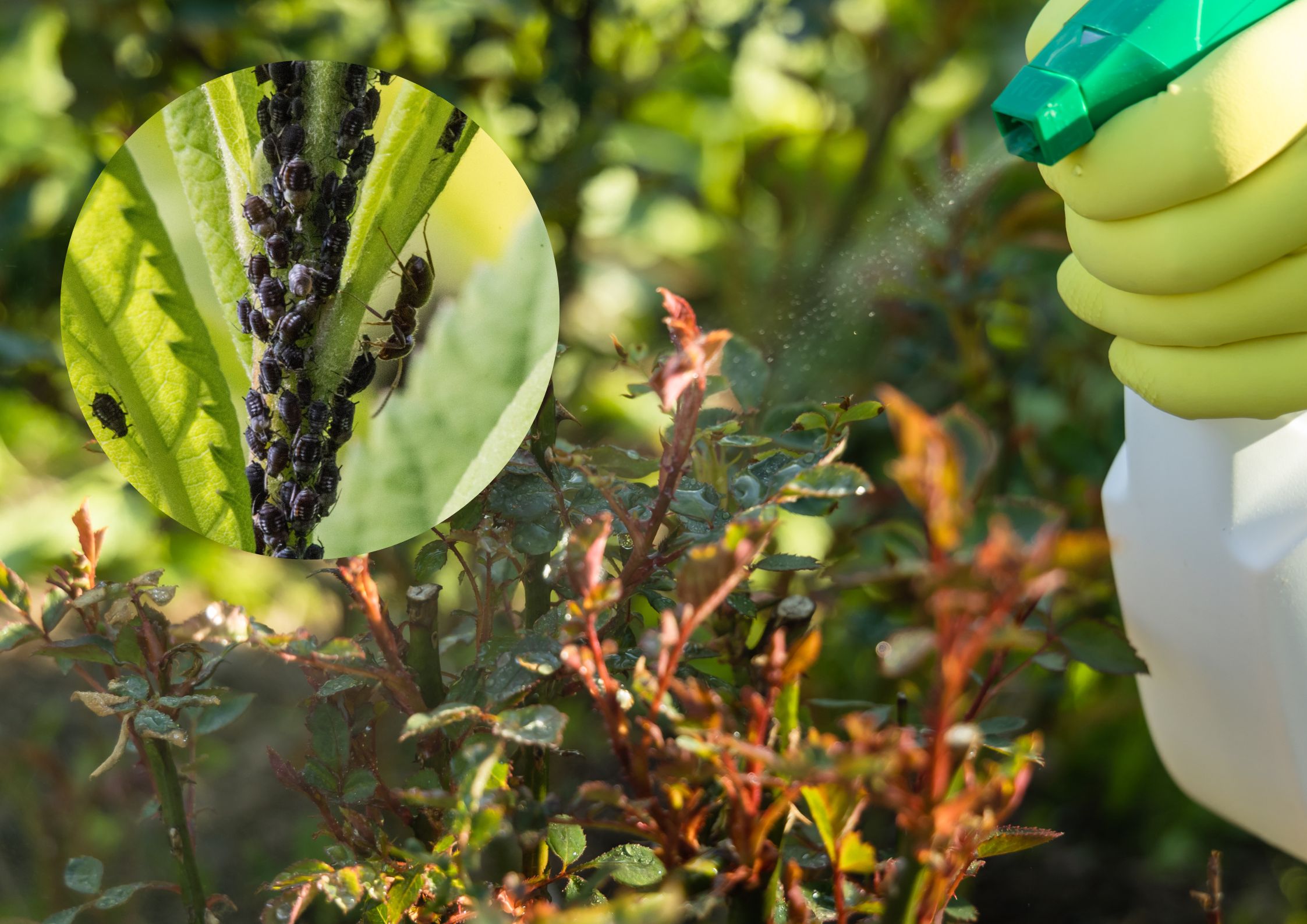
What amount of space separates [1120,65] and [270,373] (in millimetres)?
455

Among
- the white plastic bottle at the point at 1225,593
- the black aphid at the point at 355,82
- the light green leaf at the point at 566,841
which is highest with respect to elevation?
the black aphid at the point at 355,82

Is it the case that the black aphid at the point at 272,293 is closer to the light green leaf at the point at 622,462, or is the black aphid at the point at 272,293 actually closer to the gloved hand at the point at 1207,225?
the light green leaf at the point at 622,462

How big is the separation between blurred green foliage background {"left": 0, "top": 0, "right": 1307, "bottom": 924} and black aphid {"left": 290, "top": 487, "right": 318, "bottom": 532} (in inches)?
12.7

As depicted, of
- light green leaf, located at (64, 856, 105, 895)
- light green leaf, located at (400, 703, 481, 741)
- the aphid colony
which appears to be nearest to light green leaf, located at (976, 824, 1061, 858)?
light green leaf, located at (400, 703, 481, 741)

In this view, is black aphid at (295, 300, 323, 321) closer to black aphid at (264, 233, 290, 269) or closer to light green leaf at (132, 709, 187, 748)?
black aphid at (264, 233, 290, 269)

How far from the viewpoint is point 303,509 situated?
0.59 meters

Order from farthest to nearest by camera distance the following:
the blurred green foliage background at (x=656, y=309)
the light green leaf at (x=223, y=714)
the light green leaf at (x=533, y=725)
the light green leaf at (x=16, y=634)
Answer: the blurred green foliage background at (x=656, y=309)
the light green leaf at (x=223, y=714)
the light green leaf at (x=16, y=634)
the light green leaf at (x=533, y=725)

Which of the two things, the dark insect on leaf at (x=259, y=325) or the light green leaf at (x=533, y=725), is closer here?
the light green leaf at (x=533, y=725)

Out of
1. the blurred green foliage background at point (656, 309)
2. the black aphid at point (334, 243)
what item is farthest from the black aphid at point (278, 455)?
the blurred green foliage background at point (656, 309)

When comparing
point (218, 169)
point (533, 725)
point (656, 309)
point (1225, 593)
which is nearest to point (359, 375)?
point (218, 169)

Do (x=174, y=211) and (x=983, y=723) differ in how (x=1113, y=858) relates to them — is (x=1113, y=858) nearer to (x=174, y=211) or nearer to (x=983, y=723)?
(x=983, y=723)

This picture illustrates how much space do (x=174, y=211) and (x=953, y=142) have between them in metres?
0.88

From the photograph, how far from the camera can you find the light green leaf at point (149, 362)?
575mm

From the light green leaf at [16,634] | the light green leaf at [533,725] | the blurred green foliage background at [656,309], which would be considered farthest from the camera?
the blurred green foliage background at [656,309]
